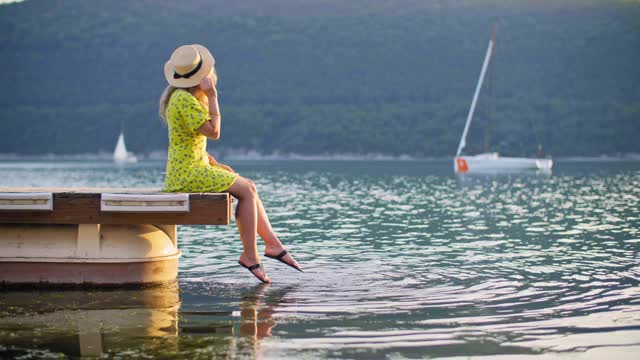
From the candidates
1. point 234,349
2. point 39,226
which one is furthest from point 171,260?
point 234,349

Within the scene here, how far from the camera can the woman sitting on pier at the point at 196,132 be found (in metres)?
9.34

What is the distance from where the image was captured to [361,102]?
181 meters

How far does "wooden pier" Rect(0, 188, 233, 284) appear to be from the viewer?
9273mm

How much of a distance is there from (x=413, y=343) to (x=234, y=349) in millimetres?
1285

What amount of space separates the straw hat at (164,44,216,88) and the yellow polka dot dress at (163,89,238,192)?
119 millimetres

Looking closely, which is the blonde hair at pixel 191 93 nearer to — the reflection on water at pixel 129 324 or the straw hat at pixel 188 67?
the straw hat at pixel 188 67

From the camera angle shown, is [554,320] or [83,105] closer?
[554,320]

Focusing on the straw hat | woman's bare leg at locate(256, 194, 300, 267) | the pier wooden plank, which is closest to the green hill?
woman's bare leg at locate(256, 194, 300, 267)

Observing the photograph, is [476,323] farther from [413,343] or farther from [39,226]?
[39,226]

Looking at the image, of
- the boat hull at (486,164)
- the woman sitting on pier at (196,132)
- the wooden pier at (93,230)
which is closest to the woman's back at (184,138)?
the woman sitting on pier at (196,132)

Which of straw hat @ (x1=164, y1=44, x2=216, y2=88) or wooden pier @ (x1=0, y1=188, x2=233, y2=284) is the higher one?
straw hat @ (x1=164, y1=44, x2=216, y2=88)

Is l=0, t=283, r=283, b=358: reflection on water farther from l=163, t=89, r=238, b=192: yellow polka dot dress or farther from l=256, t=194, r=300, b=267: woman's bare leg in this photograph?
l=163, t=89, r=238, b=192: yellow polka dot dress

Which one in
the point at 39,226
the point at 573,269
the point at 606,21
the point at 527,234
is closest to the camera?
the point at 39,226

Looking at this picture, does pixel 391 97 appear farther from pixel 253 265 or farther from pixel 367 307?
pixel 367 307
